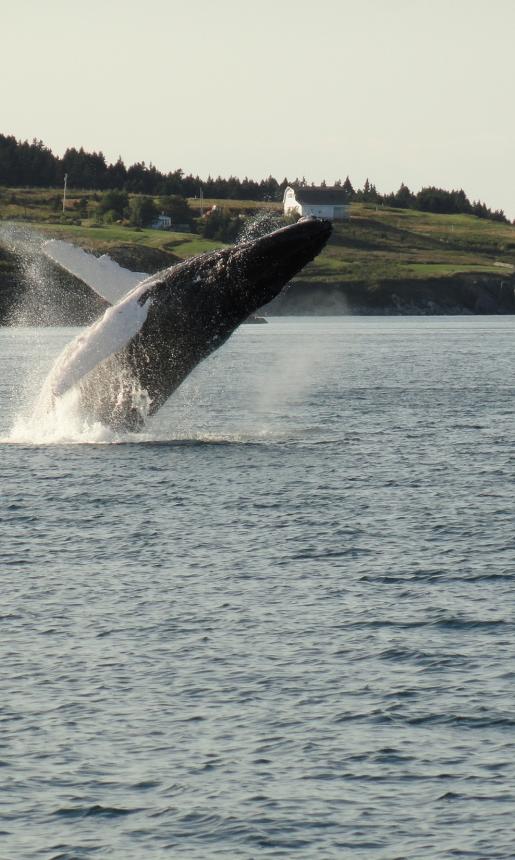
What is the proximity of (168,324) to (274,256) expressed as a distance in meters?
3.52

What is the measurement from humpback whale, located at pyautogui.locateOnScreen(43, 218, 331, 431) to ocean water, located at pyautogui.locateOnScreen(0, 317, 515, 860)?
2201 mm

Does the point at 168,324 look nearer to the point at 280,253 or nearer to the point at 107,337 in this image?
the point at 107,337

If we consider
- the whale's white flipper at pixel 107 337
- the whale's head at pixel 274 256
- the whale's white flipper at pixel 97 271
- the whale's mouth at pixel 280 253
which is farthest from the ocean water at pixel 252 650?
the whale's mouth at pixel 280 253

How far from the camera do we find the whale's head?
29047 millimetres

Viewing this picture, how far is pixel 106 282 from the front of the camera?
3388 cm

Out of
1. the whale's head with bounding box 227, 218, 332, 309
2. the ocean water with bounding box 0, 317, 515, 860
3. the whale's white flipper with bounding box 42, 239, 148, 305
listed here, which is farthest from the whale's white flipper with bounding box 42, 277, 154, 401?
the ocean water with bounding box 0, 317, 515, 860

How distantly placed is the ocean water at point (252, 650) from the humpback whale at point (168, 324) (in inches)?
86.7

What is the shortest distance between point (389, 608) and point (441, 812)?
23.7ft

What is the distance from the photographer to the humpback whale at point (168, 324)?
31.4 meters

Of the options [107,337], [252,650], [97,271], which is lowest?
[252,650]

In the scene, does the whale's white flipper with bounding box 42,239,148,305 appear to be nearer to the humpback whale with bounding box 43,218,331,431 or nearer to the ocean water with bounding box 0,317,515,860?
the humpback whale with bounding box 43,218,331,431

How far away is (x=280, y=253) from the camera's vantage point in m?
30.0

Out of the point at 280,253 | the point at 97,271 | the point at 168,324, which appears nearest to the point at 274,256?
the point at 280,253

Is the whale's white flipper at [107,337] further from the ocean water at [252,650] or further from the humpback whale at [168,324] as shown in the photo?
the ocean water at [252,650]
